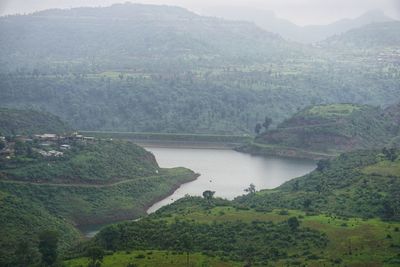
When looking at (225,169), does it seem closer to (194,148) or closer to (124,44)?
(194,148)

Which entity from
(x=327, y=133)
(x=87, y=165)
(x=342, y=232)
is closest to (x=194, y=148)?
(x=327, y=133)

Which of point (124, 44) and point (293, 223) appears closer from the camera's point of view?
point (293, 223)

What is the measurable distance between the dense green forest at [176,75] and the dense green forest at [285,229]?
5536cm

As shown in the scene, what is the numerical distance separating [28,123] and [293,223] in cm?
5220

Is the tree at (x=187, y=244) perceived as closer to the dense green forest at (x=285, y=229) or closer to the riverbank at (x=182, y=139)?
the dense green forest at (x=285, y=229)

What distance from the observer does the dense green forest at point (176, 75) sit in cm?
11662

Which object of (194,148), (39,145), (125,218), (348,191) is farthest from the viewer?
(194,148)

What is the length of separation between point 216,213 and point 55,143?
86.7 ft

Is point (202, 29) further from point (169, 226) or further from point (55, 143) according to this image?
point (169, 226)

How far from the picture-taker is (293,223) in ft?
144

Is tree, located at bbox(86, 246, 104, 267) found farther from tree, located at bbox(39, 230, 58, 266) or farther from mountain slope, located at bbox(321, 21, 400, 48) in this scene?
mountain slope, located at bbox(321, 21, 400, 48)

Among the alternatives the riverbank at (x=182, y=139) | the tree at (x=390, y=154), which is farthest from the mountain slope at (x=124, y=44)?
the tree at (x=390, y=154)

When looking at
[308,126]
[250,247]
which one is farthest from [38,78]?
[250,247]

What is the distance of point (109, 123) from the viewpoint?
114 m
